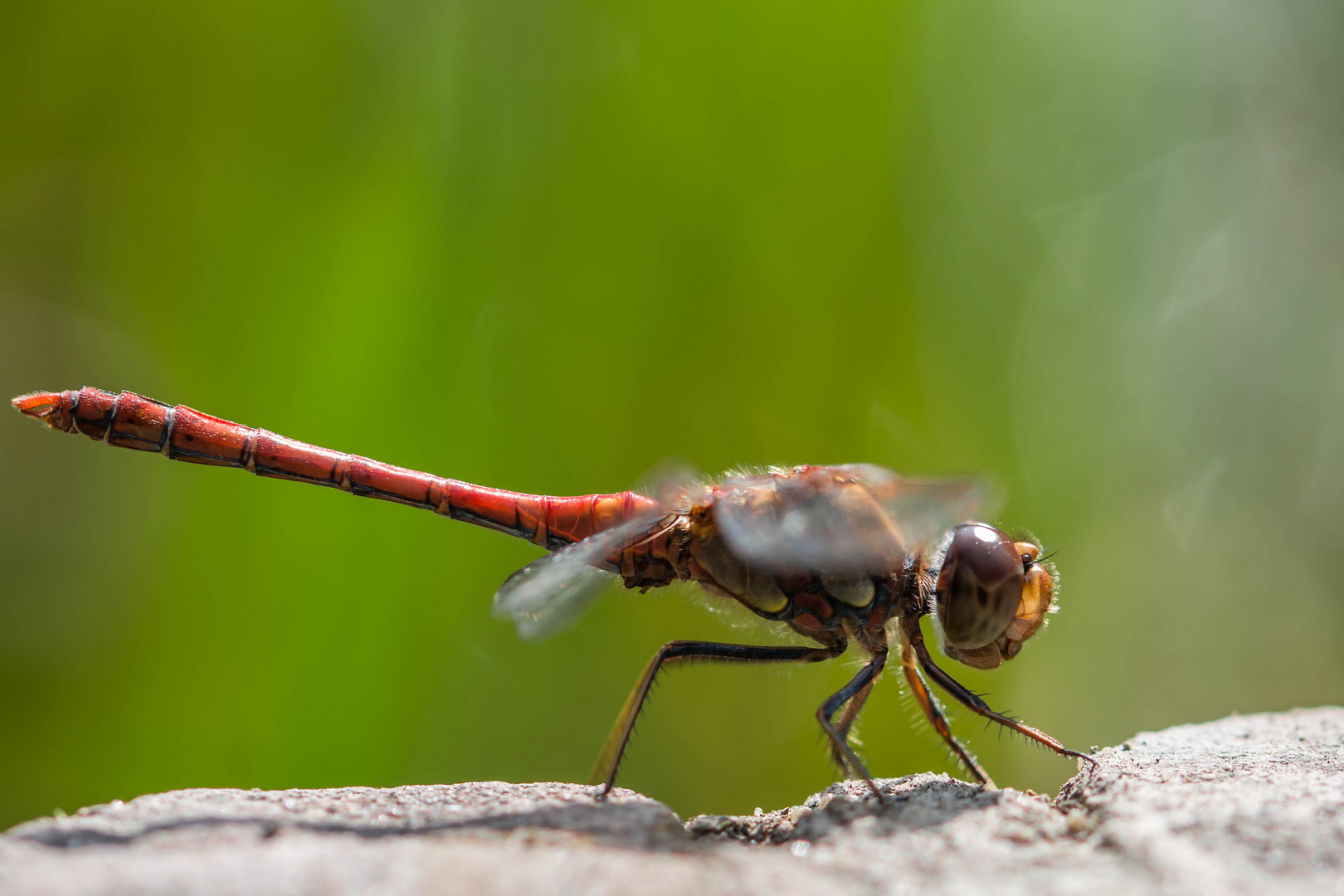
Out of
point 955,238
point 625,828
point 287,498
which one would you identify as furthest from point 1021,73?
point 625,828

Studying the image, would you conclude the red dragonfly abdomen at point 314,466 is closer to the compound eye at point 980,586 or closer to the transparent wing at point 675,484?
the transparent wing at point 675,484

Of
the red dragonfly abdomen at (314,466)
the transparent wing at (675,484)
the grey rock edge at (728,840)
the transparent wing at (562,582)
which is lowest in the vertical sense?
the grey rock edge at (728,840)

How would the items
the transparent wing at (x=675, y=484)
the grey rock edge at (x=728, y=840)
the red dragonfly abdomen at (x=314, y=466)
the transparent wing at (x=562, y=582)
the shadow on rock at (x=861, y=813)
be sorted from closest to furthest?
the grey rock edge at (x=728, y=840), the shadow on rock at (x=861, y=813), the transparent wing at (x=562, y=582), the transparent wing at (x=675, y=484), the red dragonfly abdomen at (x=314, y=466)

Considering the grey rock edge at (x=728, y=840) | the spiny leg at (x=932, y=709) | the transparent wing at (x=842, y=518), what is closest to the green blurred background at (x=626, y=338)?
the spiny leg at (x=932, y=709)

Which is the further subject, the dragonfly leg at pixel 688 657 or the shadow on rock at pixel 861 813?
the dragonfly leg at pixel 688 657

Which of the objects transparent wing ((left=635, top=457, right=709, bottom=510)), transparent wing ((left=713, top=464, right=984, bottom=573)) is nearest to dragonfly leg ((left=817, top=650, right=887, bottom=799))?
transparent wing ((left=713, top=464, right=984, bottom=573))

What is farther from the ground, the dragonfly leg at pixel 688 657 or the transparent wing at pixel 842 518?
the transparent wing at pixel 842 518
